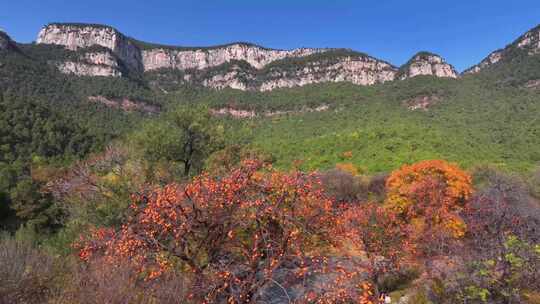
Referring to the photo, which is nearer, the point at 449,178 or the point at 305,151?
the point at 449,178

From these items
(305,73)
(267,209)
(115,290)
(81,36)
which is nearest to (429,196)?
(267,209)

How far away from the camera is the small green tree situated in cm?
1669

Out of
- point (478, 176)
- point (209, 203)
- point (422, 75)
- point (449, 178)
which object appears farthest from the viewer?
point (422, 75)

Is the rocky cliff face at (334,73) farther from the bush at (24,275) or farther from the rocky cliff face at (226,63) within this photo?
the bush at (24,275)

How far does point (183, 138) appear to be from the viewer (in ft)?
57.1

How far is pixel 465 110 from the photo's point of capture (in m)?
68.6

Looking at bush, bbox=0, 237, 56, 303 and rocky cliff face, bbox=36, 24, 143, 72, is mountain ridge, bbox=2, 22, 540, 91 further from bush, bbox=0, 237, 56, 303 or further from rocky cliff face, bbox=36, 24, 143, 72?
bush, bbox=0, 237, 56, 303

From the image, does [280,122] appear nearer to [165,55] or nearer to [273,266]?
[273,266]

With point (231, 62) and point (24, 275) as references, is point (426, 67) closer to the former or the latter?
point (231, 62)

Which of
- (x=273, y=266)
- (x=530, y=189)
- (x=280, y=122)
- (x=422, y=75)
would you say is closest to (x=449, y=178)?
(x=530, y=189)

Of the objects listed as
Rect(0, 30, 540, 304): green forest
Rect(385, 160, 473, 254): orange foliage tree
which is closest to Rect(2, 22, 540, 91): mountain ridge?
Rect(0, 30, 540, 304): green forest

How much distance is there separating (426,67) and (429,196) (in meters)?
105

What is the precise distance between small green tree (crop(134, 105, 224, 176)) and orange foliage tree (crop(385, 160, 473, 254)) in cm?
1265

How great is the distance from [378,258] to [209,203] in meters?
10.6
